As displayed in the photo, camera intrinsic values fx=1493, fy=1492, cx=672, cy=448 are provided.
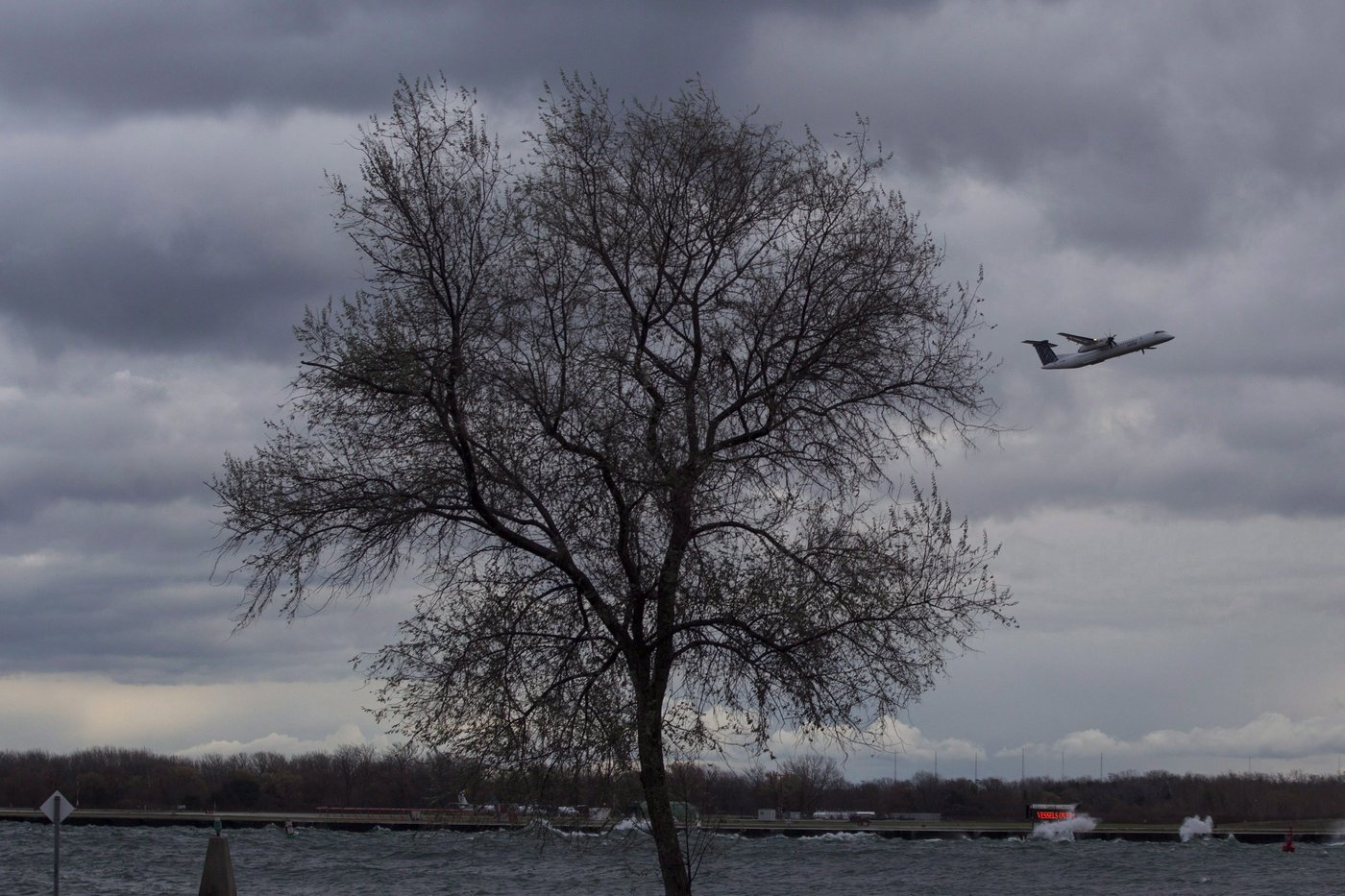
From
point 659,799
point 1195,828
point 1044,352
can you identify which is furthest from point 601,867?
point 1195,828

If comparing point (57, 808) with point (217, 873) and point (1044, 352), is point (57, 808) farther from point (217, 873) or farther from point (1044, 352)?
point (1044, 352)

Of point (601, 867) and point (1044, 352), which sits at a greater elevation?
point (1044, 352)

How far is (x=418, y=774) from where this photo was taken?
1673 centimetres

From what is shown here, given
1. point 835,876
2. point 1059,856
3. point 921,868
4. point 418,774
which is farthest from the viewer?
point 1059,856

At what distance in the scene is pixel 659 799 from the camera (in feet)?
52.7

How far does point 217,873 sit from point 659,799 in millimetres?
10182

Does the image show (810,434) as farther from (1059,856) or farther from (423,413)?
(1059,856)

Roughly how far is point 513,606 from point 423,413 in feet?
7.49

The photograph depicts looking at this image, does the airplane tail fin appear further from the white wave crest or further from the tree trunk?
the white wave crest

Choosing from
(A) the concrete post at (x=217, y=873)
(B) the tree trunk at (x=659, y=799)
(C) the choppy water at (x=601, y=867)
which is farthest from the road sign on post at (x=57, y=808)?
(B) the tree trunk at (x=659, y=799)

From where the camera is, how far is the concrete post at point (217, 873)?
23.0 meters

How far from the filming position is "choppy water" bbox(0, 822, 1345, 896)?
213ft

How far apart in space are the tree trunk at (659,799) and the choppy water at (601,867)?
2316cm

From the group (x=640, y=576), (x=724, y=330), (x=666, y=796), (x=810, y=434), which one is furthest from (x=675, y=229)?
Result: (x=666, y=796)
